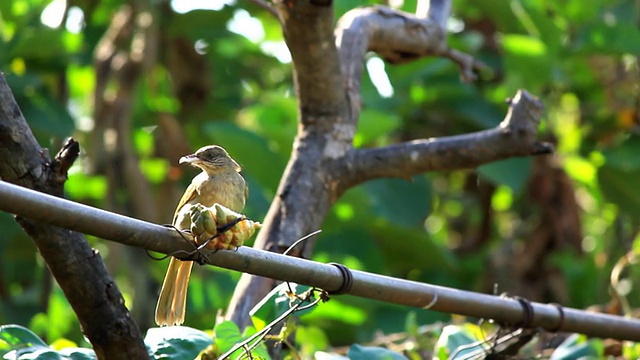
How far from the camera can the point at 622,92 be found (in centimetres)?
595

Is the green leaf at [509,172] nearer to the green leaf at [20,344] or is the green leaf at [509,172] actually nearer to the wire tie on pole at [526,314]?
the wire tie on pole at [526,314]

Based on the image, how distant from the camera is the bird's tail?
9.12 ft

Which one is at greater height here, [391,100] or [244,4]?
[244,4]

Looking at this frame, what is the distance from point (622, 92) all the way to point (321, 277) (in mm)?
4097

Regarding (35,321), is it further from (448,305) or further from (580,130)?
(580,130)

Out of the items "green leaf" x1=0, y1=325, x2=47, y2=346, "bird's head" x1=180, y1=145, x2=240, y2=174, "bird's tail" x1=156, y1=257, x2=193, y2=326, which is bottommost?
"green leaf" x1=0, y1=325, x2=47, y2=346

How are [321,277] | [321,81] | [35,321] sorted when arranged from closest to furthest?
1. [321,277]
2. [321,81]
3. [35,321]

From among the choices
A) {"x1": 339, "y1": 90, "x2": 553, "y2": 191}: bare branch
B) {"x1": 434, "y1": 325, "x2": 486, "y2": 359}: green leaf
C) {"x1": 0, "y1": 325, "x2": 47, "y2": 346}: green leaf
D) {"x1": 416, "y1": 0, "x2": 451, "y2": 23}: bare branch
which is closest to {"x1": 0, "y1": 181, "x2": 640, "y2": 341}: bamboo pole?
{"x1": 434, "y1": 325, "x2": 486, "y2": 359}: green leaf

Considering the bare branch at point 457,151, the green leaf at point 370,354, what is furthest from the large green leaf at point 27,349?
the bare branch at point 457,151

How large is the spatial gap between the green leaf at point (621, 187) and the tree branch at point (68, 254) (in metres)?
3.35

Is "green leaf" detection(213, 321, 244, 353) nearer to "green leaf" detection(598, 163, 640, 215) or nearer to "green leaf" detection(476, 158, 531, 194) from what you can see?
"green leaf" detection(476, 158, 531, 194)

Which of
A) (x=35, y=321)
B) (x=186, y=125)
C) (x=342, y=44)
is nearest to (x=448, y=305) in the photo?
(x=342, y=44)

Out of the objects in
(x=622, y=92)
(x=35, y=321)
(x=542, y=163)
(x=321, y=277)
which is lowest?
(x=321, y=277)

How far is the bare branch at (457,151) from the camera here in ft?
10.4
